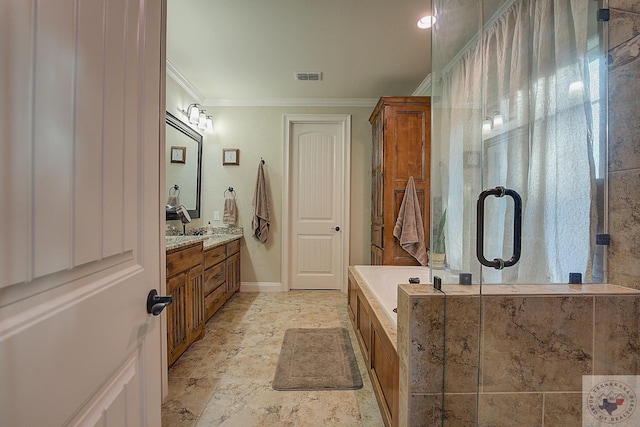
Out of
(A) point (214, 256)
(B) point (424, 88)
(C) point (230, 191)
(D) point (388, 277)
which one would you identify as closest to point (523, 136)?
(D) point (388, 277)

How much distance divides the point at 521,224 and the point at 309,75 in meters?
2.67

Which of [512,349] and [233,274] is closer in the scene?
[512,349]

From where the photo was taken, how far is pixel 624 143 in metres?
0.97

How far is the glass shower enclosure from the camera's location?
98cm

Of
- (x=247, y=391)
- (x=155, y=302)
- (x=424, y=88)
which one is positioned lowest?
(x=247, y=391)

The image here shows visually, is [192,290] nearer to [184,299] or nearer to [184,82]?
[184,299]

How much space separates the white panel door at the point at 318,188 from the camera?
3850 millimetres

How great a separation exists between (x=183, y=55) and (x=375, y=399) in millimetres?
3253

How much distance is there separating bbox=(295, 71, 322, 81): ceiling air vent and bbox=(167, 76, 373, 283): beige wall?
635 millimetres

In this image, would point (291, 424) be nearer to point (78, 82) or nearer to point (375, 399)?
point (375, 399)

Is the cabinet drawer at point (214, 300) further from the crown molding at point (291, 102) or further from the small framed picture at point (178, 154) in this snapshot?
the crown molding at point (291, 102)

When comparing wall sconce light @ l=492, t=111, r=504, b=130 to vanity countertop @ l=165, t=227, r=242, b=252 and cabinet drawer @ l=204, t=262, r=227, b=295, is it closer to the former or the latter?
vanity countertop @ l=165, t=227, r=242, b=252

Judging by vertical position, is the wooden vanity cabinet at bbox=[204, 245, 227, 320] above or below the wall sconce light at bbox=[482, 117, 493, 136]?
below

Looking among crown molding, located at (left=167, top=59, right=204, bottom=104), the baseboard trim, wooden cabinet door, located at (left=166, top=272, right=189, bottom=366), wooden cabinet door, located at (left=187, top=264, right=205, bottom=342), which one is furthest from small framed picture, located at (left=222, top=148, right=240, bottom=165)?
wooden cabinet door, located at (left=166, top=272, right=189, bottom=366)
